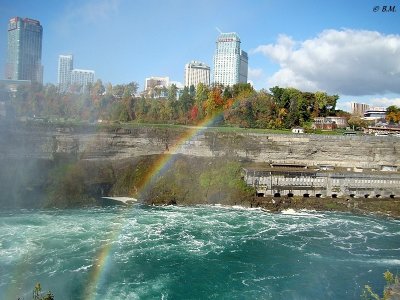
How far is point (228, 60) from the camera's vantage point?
182750 mm

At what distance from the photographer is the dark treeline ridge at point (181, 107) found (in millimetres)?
66188

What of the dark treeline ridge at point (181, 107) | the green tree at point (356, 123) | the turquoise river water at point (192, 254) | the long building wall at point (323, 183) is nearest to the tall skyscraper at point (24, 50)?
the dark treeline ridge at point (181, 107)

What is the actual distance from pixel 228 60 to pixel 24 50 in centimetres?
8636

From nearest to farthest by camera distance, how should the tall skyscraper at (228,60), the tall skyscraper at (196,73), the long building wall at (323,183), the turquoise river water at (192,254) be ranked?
the turquoise river water at (192,254)
the long building wall at (323,183)
the tall skyscraper at (196,73)
the tall skyscraper at (228,60)

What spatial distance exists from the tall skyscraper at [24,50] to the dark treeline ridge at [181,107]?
267 feet

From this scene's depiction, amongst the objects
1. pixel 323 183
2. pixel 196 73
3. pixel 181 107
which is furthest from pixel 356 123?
pixel 196 73

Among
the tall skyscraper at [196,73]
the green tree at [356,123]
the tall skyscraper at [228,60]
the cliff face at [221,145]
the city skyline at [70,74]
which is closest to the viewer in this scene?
the cliff face at [221,145]

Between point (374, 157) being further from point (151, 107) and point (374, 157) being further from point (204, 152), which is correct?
point (151, 107)

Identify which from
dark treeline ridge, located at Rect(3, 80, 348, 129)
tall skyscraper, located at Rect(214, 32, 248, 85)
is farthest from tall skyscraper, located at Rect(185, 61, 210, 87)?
dark treeline ridge, located at Rect(3, 80, 348, 129)

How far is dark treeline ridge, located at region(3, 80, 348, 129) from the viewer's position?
217 ft

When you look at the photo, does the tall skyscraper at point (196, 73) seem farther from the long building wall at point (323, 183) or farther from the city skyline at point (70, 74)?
the long building wall at point (323, 183)

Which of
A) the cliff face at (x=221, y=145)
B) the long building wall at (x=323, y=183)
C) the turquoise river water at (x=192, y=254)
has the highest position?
the cliff face at (x=221, y=145)

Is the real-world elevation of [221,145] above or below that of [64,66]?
below

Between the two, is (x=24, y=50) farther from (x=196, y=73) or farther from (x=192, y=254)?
(x=192, y=254)
